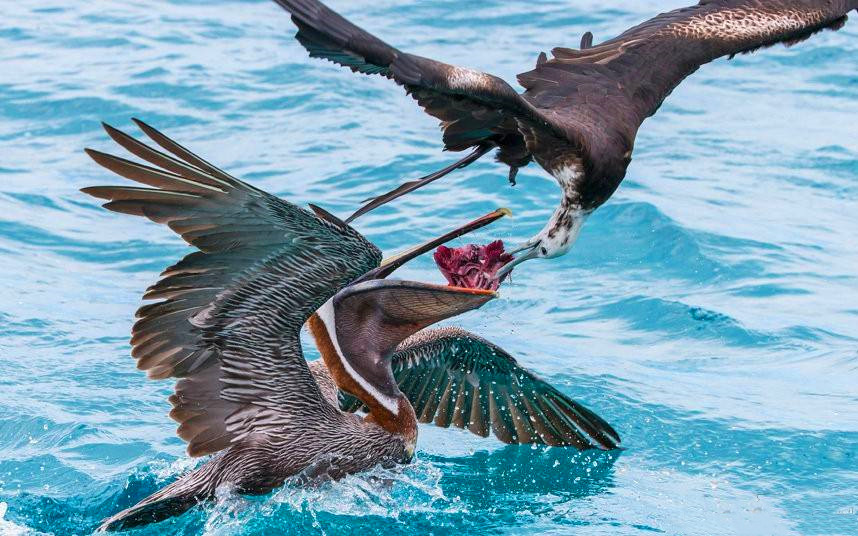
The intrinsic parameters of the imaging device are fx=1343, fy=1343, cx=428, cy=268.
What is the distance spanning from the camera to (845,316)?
32.4 feet

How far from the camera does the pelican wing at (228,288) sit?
18.5 feet

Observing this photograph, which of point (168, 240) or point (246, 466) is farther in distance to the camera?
point (168, 240)

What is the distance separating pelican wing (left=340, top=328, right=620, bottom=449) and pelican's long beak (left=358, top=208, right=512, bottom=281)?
4.55 ft

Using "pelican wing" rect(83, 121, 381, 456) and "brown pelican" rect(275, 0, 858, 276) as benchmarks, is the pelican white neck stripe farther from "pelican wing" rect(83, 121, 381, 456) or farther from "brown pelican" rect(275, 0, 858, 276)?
"brown pelican" rect(275, 0, 858, 276)

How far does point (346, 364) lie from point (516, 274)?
3813mm

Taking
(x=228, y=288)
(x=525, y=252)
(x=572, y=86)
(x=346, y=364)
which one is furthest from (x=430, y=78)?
(x=572, y=86)

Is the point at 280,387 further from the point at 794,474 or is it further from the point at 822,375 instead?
the point at 822,375

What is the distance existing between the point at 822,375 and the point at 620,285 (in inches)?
75.8

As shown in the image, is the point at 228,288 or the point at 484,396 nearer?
the point at 228,288

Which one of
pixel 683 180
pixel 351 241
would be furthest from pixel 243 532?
pixel 683 180

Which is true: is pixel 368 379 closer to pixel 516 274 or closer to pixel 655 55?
pixel 655 55

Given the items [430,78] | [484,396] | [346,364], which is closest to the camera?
[430,78]

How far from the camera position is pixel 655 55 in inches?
321

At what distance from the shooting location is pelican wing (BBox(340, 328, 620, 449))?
25.2ft
